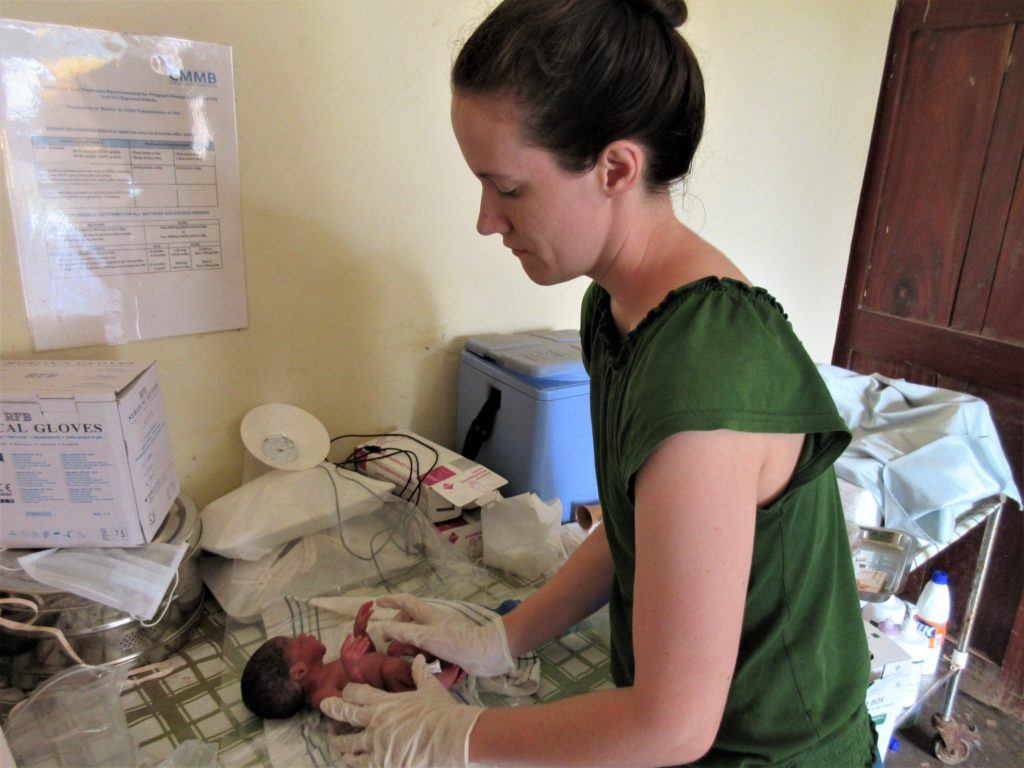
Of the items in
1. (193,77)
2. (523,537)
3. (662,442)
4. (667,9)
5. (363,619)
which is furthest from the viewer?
(523,537)

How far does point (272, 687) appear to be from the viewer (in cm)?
90

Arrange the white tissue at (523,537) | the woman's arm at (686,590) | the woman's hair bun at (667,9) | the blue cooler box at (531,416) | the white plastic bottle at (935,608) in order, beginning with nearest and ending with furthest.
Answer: the woman's arm at (686,590) → the woman's hair bun at (667,9) → the white tissue at (523,537) → the blue cooler box at (531,416) → the white plastic bottle at (935,608)

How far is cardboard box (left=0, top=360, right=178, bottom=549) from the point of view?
896 millimetres

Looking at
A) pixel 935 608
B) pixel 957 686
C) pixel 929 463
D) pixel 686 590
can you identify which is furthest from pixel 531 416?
pixel 957 686

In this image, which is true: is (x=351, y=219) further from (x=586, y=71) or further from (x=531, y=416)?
(x=586, y=71)

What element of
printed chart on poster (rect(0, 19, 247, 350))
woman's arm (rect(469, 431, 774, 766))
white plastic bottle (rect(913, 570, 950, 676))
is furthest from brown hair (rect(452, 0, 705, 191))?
white plastic bottle (rect(913, 570, 950, 676))

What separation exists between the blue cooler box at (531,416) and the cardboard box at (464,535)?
133 mm

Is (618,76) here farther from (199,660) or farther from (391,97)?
(199,660)

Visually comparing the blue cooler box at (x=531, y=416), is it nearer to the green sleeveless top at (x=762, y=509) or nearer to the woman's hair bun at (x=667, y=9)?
the green sleeveless top at (x=762, y=509)

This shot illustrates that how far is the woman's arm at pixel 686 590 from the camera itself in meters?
0.60

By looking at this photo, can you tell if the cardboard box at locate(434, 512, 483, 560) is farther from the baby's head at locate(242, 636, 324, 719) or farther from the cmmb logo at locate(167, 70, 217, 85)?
the cmmb logo at locate(167, 70, 217, 85)

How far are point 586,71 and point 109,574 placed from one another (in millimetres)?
889

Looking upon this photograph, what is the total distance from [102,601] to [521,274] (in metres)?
1.04

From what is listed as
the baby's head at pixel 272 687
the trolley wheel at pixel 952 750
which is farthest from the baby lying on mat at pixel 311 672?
the trolley wheel at pixel 952 750
